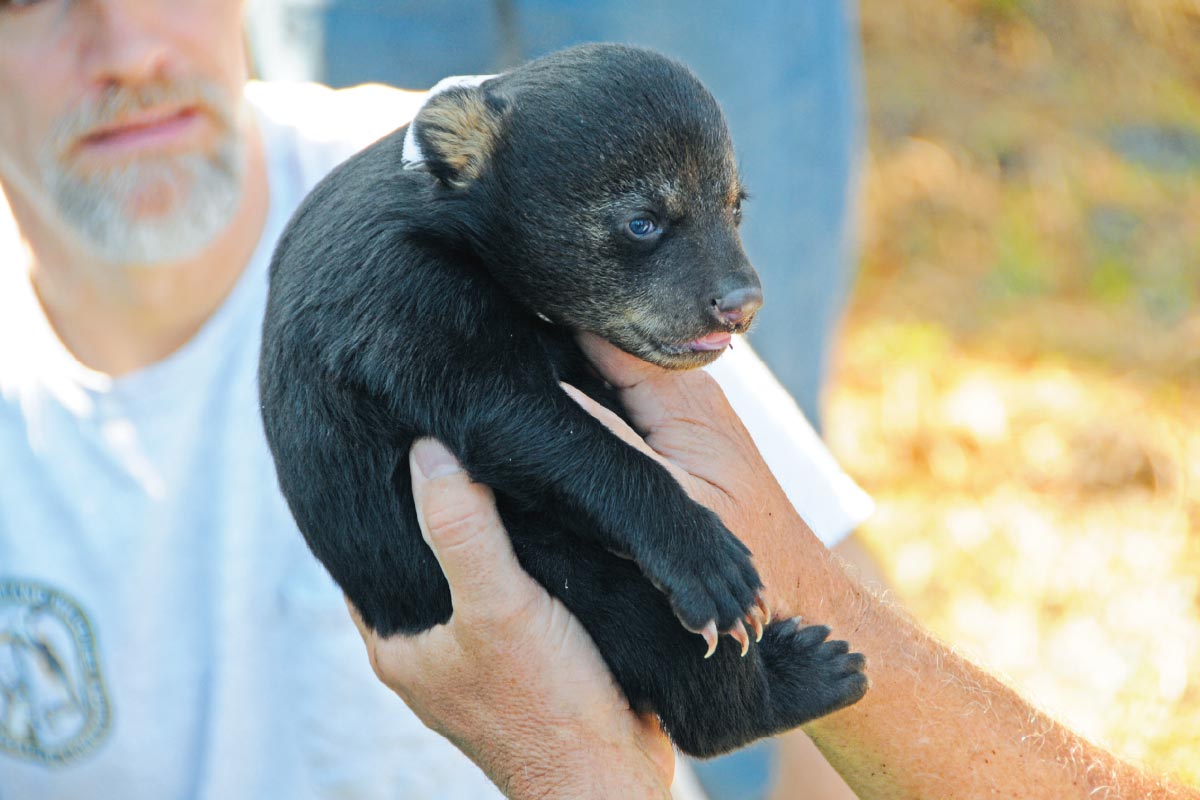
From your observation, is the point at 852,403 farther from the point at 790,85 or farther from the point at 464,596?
the point at 464,596

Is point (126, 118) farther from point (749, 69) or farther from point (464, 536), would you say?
point (749, 69)

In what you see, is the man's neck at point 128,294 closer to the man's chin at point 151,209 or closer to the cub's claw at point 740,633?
the man's chin at point 151,209

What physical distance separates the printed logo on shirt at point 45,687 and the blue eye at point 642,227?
67.4 inches

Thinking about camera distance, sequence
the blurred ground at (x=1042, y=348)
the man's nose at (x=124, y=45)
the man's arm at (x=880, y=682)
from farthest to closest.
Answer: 1. the blurred ground at (x=1042, y=348)
2. the man's nose at (x=124, y=45)
3. the man's arm at (x=880, y=682)

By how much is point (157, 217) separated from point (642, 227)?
1220 mm

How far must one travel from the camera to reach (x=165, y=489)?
3.10m

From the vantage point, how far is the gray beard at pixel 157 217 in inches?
110

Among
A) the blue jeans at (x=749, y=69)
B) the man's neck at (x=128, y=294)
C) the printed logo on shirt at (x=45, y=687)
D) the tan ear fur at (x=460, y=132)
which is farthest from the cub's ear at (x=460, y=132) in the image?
the blue jeans at (x=749, y=69)

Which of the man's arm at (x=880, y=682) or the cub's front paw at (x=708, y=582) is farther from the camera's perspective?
the man's arm at (x=880, y=682)

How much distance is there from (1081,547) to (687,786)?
2.36 metres

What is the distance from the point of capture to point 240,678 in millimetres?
3025

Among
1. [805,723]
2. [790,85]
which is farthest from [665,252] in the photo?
[790,85]

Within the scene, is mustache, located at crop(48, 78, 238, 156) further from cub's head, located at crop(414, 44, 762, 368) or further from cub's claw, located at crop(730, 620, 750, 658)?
cub's claw, located at crop(730, 620, 750, 658)

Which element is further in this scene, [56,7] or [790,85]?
[790,85]
